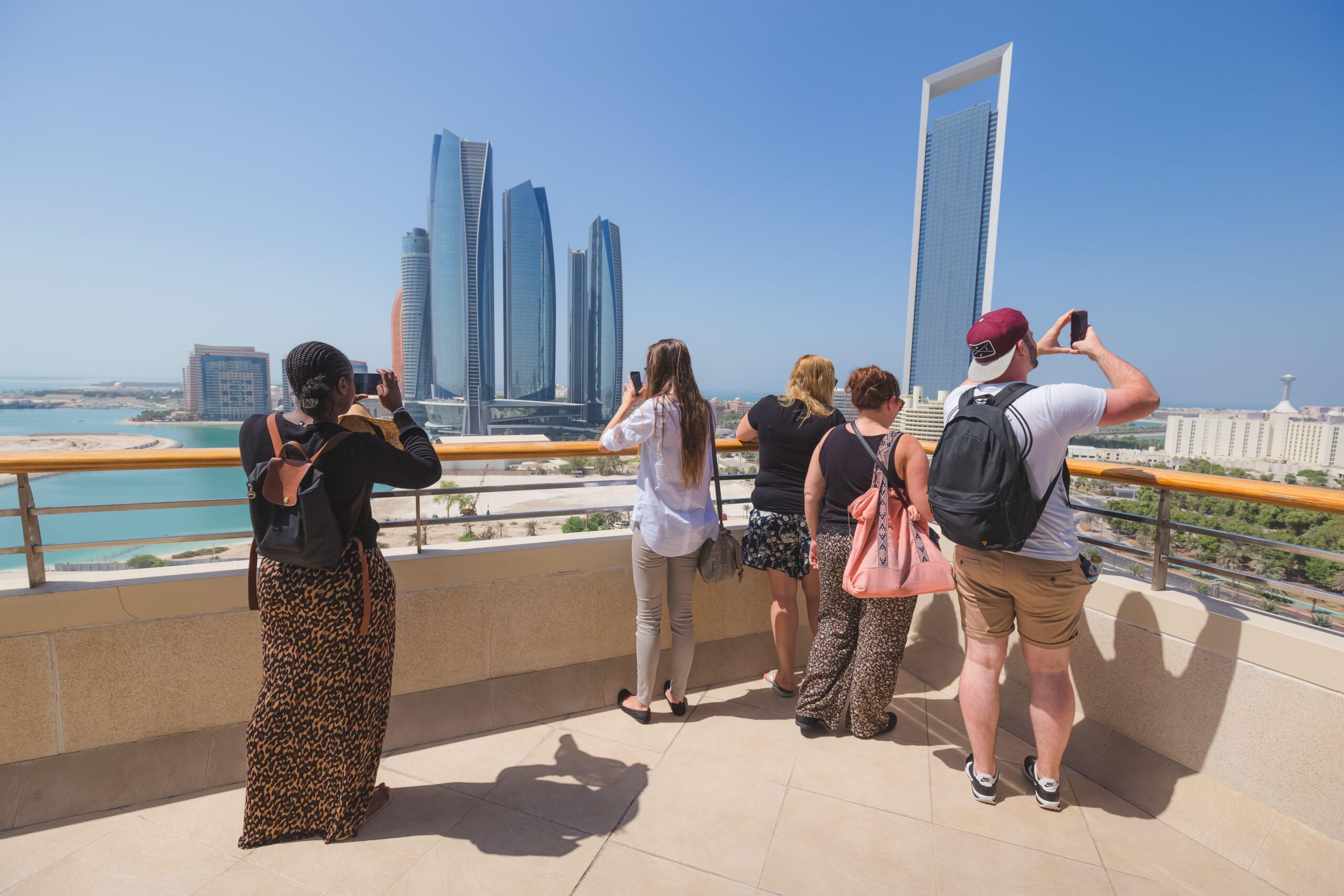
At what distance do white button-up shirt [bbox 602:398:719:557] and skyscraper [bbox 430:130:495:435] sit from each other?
87769 millimetres

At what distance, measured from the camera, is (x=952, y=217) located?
56.8 metres

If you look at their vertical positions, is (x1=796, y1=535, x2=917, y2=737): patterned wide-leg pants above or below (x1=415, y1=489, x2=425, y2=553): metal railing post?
below

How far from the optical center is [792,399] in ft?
8.79

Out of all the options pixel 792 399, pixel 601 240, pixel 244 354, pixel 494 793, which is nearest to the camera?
pixel 494 793

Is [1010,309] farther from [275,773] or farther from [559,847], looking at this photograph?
[275,773]

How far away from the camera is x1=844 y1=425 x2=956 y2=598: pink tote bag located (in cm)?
224

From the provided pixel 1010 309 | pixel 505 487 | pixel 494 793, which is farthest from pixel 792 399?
pixel 494 793

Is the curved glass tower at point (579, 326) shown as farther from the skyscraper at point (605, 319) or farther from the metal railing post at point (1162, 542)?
the metal railing post at point (1162, 542)

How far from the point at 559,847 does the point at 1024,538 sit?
5.66 ft

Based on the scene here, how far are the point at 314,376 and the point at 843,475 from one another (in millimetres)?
1885

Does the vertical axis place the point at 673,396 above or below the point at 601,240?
below

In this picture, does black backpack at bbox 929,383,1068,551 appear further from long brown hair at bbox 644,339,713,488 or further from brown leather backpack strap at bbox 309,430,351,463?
brown leather backpack strap at bbox 309,430,351,463

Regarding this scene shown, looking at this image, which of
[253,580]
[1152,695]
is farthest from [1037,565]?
[253,580]

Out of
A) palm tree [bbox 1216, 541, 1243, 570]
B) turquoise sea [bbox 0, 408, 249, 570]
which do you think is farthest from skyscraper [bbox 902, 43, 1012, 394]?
turquoise sea [bbox 0, 408, 249, 570]
